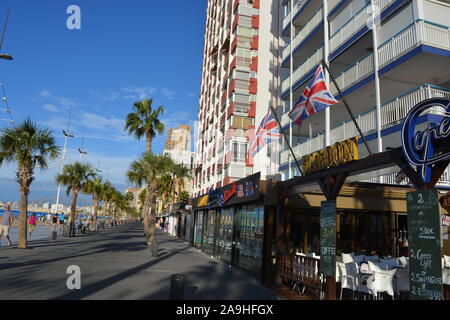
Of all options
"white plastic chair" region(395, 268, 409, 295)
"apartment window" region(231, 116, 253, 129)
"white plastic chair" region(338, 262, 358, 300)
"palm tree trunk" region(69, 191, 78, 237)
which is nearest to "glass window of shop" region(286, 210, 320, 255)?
"white plastic chair" region(338, 262, 358, 300)

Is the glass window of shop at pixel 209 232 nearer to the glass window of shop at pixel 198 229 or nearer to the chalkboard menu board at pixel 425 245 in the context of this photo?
the glass window of shop at pixel 198 229

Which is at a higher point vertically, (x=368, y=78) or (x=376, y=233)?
(x=368, y=78)

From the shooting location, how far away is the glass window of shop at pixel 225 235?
17438 millimetres

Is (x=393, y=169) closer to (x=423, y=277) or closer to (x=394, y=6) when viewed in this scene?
(x=423, y=277)

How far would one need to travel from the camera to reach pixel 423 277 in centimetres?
540

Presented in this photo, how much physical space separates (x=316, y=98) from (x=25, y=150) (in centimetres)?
1586

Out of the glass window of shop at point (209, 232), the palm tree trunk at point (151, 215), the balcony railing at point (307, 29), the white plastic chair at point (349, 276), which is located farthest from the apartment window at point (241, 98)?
the white plastic chair at point (349, 276)

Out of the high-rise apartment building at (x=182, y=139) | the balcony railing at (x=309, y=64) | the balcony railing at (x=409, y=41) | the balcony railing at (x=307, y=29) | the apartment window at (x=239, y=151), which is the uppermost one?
the high-rise apartment building at (x=182, y=139)

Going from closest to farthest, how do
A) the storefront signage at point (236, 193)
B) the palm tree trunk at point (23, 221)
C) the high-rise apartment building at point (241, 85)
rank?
the storefront signage at point (236, 193)
the palm tree trunk at point (23, 221)
the high-rise apartment building at point (241, 85)

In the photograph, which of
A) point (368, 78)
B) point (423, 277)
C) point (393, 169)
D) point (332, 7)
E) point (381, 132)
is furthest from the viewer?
point (332, 7)

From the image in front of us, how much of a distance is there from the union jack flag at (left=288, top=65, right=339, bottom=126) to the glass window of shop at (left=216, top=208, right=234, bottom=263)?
8.83 meters

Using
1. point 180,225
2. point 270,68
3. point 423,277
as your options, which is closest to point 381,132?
point 423,277
